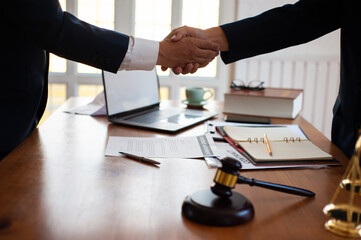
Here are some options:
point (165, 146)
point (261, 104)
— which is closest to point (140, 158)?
point (165, 146)

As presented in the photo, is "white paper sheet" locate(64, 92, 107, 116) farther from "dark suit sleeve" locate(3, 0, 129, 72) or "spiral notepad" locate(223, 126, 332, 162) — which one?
"spiral notepad" locate(223, 126, 332, 162)

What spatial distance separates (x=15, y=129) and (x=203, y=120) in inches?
24.4

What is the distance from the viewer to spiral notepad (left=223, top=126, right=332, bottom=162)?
0.92 m

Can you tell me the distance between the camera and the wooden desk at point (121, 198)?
547 mm

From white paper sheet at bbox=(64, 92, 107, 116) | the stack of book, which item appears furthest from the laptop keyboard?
the stack of book

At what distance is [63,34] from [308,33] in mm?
757

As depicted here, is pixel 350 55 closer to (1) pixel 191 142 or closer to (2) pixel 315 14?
(2) pixel 315 14

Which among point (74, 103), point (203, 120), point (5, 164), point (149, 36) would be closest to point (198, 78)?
point (149, 36)

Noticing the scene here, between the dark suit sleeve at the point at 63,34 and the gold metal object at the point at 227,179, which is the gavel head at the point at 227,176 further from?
the dark suit sleeve at the point at 63,34

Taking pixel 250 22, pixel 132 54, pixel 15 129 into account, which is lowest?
pixel 15 129

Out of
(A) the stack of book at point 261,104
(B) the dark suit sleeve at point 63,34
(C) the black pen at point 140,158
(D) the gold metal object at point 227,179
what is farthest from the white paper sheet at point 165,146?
(A) the stack of book at point 261,104

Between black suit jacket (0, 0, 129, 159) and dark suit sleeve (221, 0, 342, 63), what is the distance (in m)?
0.37

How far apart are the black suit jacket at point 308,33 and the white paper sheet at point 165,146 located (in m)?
0.36

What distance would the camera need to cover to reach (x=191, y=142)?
1.07 metres
